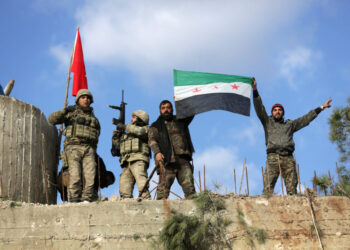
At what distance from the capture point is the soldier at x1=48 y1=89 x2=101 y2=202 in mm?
8055

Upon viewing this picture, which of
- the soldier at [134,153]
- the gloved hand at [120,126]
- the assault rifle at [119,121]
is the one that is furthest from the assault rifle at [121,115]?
the soldier at [134,153]

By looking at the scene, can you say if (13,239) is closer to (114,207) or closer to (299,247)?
(114,207)

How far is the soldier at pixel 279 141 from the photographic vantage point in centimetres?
813

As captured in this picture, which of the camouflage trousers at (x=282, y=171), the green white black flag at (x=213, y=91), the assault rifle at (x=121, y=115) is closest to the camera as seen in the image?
the camouflage trousers at (x=282, y=171)

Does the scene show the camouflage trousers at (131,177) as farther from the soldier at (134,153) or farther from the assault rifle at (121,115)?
the assault rifle at (121,115)

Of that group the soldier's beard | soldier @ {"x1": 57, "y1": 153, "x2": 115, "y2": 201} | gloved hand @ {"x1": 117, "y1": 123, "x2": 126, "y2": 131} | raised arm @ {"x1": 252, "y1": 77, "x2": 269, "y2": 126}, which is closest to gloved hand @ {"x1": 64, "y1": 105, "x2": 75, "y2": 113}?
soldier @ {"x1": 57, "y1": 153, "x2": 115, "y2": 201}

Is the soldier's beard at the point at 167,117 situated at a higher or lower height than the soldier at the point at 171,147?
higher

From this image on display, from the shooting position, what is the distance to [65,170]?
27.9 feet

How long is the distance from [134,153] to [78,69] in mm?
3378

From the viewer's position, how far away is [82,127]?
332 inches

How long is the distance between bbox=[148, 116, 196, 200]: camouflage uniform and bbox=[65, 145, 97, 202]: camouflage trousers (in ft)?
3.18

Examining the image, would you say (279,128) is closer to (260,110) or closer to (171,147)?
(260,110)

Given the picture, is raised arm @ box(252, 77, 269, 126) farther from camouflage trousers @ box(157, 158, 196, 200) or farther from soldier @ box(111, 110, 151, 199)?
soldier @ box(111, 110, 151, 199)

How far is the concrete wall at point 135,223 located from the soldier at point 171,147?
1.93 feet
